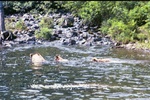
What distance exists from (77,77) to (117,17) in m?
20.4

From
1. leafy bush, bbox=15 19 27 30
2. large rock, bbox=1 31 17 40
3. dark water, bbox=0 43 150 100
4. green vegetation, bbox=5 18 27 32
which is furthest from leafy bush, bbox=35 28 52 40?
dark water, bbox=0 43 150 100

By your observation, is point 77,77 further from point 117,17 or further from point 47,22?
point 47,22

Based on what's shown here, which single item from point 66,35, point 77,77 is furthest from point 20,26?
point 77,77

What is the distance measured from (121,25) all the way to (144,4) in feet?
12.3

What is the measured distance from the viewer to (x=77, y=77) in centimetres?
1911

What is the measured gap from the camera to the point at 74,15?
1837 inches

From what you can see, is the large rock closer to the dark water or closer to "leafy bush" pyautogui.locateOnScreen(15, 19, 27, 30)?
"leafy bush" pyautogui.locateOnScreen(15, 19, 27, 30)

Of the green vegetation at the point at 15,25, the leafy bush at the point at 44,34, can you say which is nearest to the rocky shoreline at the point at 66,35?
the leafy bush at the point at 44,34

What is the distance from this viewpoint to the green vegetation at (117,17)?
1367 inches

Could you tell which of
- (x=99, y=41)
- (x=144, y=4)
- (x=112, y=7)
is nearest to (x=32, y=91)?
(x=99, y=41)

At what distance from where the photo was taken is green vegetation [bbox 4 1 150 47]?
34.7 meters

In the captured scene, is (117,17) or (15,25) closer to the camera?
(117,17)

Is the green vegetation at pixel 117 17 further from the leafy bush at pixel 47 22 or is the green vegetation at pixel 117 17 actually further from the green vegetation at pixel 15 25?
the green vegetation at pixel 15 25

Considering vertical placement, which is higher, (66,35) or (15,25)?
(15,25)
